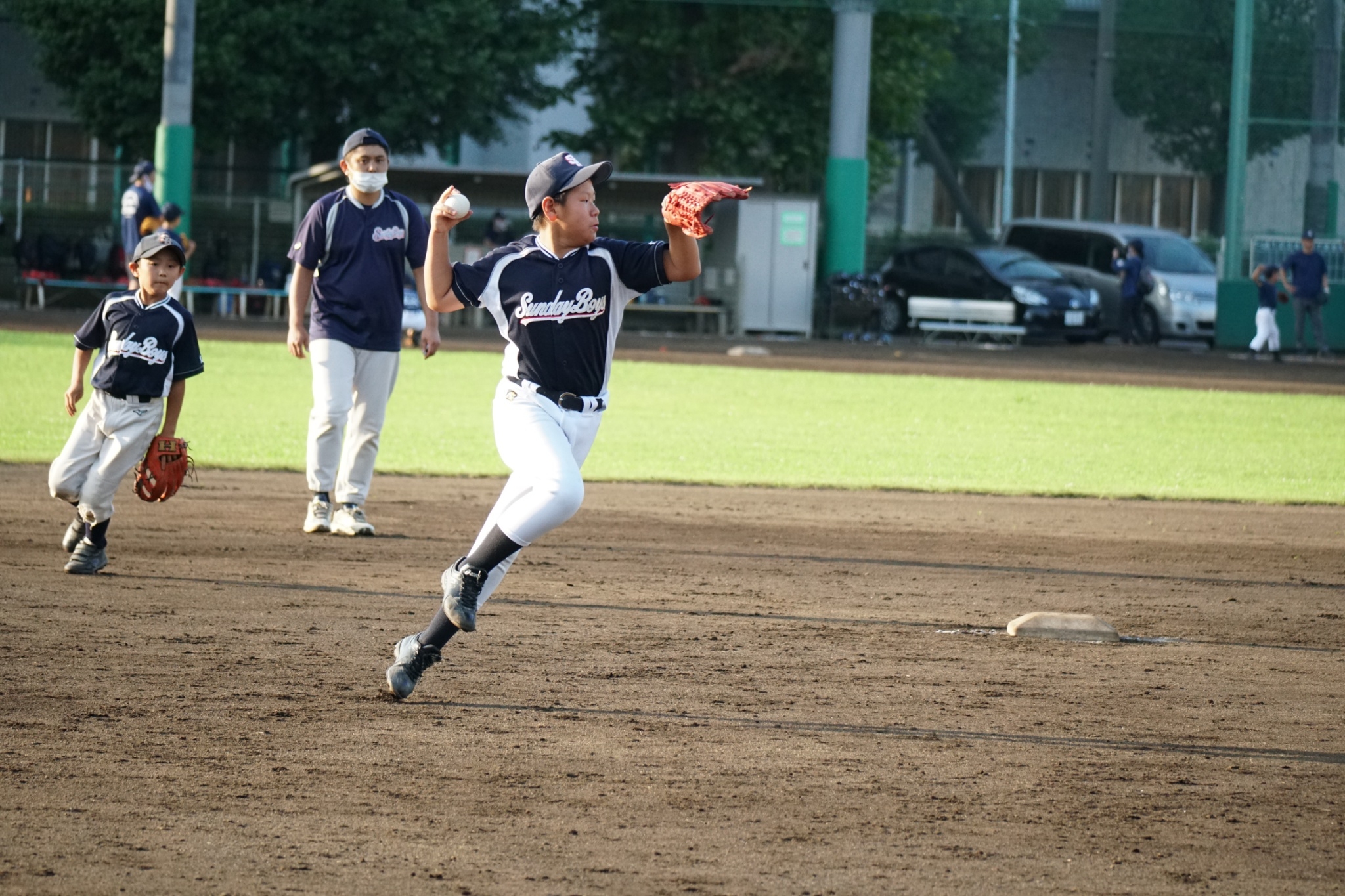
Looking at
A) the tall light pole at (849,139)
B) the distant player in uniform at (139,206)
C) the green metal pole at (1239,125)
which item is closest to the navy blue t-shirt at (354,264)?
the distant player in uniform at (139,206)

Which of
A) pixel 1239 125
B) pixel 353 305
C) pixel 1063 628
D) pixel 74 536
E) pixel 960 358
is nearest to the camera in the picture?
pixel 1063 628

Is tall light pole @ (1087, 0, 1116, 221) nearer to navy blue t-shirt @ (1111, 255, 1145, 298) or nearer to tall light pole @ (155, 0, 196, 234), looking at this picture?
navy blue t-shirt @ (1111, 255, 1145, 298)

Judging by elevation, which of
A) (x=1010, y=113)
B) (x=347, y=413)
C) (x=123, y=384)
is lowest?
(x=347, y=413)

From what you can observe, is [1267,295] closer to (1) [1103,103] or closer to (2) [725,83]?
(2) [725,83]

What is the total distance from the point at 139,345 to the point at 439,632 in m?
2.85

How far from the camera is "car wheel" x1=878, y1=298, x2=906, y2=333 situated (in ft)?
106

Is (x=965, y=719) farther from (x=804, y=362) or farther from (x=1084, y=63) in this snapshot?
(x=1084, y=63)

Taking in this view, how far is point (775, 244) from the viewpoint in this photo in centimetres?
3228

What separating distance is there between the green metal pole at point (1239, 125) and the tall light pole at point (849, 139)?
6763 mm

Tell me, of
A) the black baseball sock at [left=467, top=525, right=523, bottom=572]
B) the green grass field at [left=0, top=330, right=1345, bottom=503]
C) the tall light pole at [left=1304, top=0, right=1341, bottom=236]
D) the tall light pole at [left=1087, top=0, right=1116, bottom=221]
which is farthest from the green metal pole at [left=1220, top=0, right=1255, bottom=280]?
the black baseball sock at [left=467, top=525, right=523, bottom=572]

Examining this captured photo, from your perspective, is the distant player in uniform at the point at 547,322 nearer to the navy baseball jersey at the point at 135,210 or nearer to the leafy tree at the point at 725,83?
the navy baseball jersey at the point at 135,210

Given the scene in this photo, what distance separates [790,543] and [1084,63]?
4741 centimetres

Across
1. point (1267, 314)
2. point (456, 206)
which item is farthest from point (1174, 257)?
point (456, 206)

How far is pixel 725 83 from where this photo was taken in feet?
117
